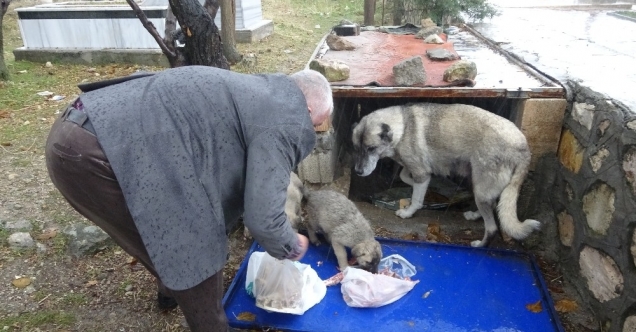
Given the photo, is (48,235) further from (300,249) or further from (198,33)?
(300,249)

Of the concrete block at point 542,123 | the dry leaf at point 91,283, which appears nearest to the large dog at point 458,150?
the concrete block at point 542,123

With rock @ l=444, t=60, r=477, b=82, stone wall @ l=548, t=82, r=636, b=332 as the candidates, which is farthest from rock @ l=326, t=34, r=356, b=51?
stone wall @ l=548, t=82, r=636, b=332

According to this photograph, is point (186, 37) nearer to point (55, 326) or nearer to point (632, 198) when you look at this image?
point (55, 326)

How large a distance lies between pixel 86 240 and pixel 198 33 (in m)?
2.11

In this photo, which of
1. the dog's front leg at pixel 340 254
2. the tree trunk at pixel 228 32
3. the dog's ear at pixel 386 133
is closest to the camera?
the dog's front leg at pixel 340 254

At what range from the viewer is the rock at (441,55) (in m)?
5.67

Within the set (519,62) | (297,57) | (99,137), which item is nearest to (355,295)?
(99,137)

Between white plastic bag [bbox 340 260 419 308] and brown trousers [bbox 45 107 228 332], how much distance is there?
1282 millimetres

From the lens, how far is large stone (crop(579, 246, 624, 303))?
3186 millimetres

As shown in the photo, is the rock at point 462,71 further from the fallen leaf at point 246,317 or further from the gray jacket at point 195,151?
the fallen leaf at point 246,317

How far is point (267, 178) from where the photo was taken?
2.14 metres

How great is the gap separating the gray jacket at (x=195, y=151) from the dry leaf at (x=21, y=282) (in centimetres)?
220

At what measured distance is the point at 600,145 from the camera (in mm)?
3424

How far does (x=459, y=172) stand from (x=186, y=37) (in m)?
2.89
